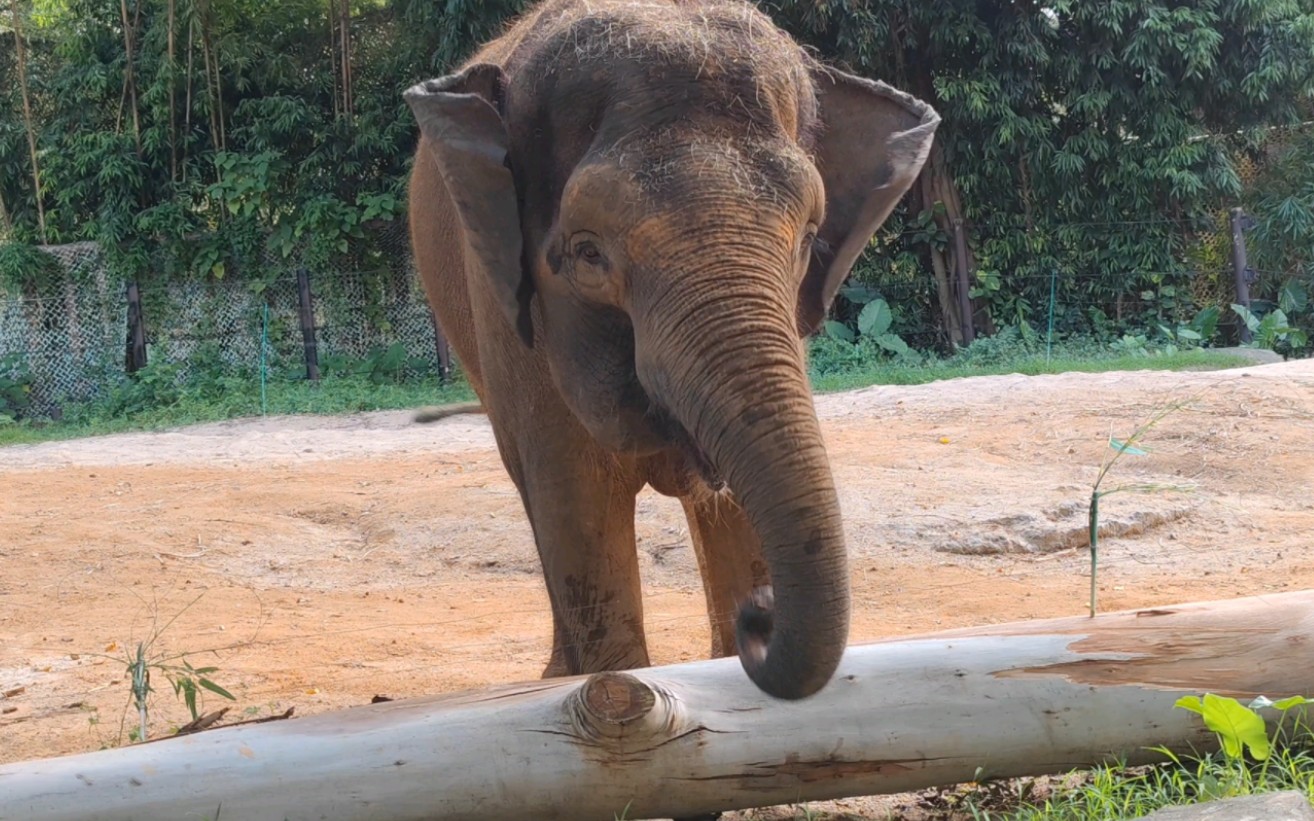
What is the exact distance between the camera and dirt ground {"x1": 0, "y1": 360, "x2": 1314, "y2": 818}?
6.08 meters

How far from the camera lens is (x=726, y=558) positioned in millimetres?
4680

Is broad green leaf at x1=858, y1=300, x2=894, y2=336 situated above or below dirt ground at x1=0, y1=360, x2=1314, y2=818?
below

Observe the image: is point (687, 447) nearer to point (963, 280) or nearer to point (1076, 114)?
point (963, 280)

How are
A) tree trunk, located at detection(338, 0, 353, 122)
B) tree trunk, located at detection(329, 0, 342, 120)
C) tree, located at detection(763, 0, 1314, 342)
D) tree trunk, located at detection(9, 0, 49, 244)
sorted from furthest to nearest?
tree trunk, located at detection(329, 0, 342, 120), tree trunk, located at detection(338, 0, 353, 122), tree trunk, located at detection(9, 0, 49, 244), tree, located at detection(763, 0, 1314, 342)

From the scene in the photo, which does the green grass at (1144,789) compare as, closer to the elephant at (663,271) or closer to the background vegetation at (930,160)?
the elephant at (663,271)

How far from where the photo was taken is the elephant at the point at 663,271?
2.94 metres

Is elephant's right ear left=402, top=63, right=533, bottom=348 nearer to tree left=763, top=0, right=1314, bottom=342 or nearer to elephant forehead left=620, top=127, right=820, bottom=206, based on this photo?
elephant forehead left=620, top=127, right=820, bottom=206

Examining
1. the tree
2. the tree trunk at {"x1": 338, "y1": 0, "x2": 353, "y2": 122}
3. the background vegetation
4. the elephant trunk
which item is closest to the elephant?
the elephant trunk

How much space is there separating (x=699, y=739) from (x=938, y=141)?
1603 centimetres

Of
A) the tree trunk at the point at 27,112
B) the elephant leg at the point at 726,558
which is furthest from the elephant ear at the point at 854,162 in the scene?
the tree trunk at the point at 27,112

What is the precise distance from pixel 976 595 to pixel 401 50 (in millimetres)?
14422

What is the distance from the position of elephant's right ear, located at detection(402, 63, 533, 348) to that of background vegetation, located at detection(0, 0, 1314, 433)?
13533 mm

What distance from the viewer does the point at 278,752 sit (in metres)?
3.14

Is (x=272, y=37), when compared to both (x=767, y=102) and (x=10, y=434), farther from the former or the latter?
(x=767, y=102)
